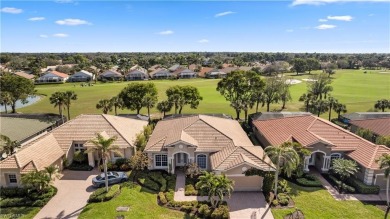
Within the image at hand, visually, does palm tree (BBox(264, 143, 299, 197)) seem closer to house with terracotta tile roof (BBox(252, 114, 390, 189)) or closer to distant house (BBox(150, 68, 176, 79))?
house with terracotta tile roof (BBox(252, 114, 390, 189))

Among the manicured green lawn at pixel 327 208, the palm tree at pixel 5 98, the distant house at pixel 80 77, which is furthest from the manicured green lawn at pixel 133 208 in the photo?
the distant house at pixel 80 77

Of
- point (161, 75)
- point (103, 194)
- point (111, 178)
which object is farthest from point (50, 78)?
point (103, 194)

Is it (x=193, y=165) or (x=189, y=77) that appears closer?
(x=193, y=165)

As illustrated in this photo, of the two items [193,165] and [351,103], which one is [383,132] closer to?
[193,165]

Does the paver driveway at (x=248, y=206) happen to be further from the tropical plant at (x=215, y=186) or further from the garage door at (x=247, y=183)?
the tropical plant at (x=215, y=186)

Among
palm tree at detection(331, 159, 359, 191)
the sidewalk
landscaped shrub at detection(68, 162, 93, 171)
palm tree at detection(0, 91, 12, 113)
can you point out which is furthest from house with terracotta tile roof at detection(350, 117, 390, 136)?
palm tree at detection(0, 91, 12, 113)

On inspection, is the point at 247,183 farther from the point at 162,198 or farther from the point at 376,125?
the point at 376,125

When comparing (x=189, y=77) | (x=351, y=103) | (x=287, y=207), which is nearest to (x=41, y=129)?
(x=287, y=207)
